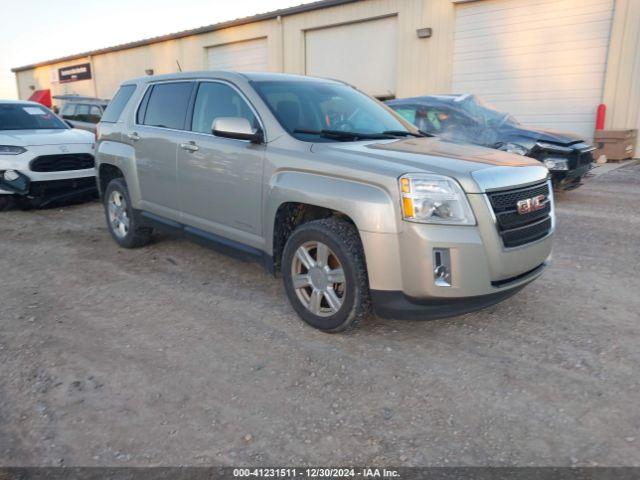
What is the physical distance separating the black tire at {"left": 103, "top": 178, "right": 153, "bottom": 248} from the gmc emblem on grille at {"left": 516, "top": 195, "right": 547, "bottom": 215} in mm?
3752

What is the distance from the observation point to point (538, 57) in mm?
13102

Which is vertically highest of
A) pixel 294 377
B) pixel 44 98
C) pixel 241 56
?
pixel 241 56

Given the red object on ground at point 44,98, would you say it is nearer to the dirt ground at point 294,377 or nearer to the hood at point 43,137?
the hood at point 43,137

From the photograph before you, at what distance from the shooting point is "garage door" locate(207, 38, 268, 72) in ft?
63.9

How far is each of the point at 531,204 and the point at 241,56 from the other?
1900 cm

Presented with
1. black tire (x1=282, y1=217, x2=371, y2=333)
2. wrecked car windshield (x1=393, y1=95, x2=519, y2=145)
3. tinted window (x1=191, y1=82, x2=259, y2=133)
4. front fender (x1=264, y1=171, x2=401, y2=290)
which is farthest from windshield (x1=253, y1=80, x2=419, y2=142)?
wrecked car windshield (x1=393, y1=95, x2=519, y2=145)

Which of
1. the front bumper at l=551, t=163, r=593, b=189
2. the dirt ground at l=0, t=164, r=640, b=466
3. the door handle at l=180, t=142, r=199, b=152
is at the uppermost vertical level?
the door handle at l=180, t=142, r=199, b=152

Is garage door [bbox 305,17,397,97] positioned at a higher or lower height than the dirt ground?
higher

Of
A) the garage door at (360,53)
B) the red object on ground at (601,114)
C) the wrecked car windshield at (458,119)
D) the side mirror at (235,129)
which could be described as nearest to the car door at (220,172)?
the side mirror at (235,129)

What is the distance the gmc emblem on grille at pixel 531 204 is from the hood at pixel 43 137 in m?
7.03

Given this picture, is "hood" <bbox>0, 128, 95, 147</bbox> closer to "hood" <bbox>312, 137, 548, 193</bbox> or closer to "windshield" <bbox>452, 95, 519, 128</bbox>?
"hood" <bbox>312, 137, 548, 193</bbox>

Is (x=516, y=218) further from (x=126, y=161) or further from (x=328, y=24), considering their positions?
(x=328, y=24)

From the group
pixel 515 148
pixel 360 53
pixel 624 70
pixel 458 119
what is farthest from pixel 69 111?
pixel 624 70

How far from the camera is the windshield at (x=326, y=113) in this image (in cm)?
371
